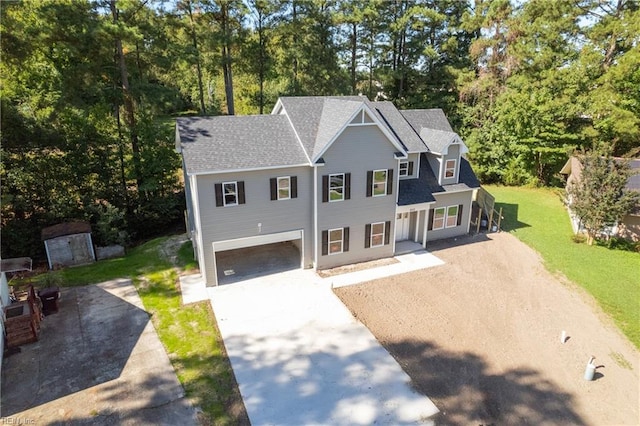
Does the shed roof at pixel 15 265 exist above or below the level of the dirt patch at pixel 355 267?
above

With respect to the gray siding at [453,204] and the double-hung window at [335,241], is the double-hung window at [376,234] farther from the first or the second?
the gray siding at [453,204]

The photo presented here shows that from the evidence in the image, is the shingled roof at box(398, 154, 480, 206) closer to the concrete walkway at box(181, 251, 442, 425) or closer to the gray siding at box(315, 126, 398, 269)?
the gray siding at box(315, 126, 398, 269)

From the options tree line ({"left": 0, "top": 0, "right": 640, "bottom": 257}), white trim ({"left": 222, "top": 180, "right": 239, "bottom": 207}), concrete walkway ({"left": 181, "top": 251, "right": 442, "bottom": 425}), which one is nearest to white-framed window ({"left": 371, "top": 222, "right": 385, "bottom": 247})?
concrete walkway ({"left": 181, "top": 251, "right": 442, "bottom": 425})

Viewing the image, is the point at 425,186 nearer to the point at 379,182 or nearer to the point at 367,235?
the point at 379,182

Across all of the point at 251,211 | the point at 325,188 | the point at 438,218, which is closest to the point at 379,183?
the point at 325,188

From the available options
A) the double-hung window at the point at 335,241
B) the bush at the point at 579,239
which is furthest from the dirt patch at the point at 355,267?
the bush at the point at 579,239
